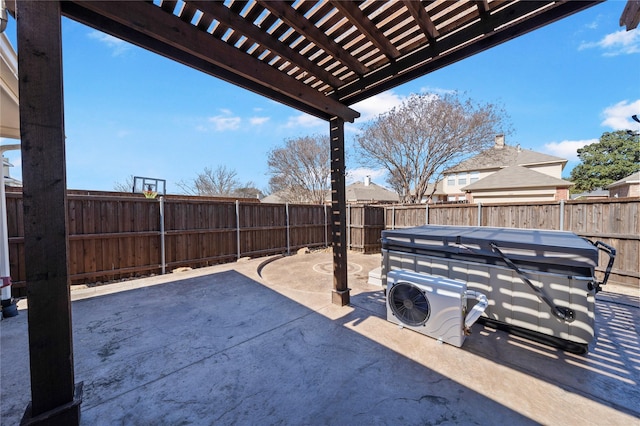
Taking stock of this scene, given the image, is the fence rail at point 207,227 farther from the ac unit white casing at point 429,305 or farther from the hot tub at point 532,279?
the ac unit white casing at point 429,305

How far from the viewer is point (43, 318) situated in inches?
56.9

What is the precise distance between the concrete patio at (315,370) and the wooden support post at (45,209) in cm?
45

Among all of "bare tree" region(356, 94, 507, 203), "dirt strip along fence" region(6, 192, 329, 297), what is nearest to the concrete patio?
"dirt strip along fence" region(6, 192, 329, 297)

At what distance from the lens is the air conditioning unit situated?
2631 mm

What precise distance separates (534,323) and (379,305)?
1876mm

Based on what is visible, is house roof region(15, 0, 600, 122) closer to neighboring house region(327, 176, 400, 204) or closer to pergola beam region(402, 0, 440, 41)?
pergola beam region(402, 0, 440, 41)

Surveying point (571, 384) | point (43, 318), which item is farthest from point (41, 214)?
point (571, 384)

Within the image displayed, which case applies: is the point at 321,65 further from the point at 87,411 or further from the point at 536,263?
the point at 87,411

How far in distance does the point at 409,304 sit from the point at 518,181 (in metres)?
15.9

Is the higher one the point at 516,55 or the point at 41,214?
the point at 516,55

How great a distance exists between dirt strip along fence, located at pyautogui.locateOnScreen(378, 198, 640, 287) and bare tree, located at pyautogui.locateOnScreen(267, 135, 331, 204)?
1249 cm

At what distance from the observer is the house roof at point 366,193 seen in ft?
81.5

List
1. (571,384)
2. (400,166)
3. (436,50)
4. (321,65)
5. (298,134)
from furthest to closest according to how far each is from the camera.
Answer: (298,134), (400,166), (321,65), (436,50), (571,384)

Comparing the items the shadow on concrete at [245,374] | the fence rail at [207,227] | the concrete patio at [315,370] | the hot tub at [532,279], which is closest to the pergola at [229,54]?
the shadow on concrete at [245,374]
